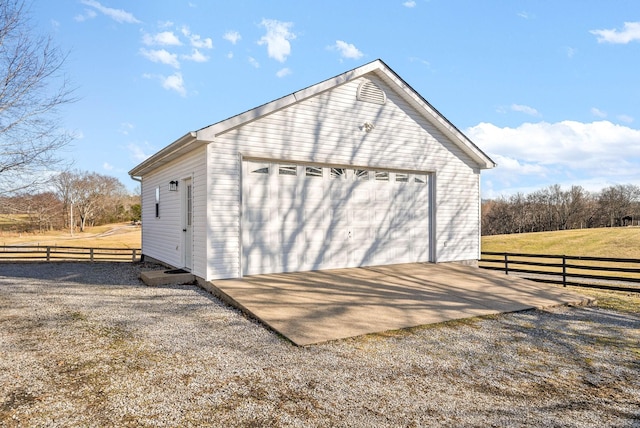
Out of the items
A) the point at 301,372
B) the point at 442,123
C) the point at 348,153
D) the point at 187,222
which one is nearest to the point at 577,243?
the point at 442,123

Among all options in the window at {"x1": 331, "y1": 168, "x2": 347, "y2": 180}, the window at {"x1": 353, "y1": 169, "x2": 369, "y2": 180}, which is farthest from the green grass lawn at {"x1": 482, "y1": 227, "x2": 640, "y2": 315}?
the window at {"x1": 331, "y1": 168, "x2": 347, "y2": 180}

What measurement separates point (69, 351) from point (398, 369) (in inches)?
153

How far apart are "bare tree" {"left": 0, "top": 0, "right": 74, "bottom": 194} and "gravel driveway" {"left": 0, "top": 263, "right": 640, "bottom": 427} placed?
493 centimetres

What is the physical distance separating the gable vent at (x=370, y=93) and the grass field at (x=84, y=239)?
32.4 m

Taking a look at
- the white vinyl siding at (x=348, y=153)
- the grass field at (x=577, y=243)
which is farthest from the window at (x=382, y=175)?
the grass field at (x=577, y=243)

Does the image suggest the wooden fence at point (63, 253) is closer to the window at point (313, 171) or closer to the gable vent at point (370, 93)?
the window at point (313, 171)

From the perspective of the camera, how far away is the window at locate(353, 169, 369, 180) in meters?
9.38

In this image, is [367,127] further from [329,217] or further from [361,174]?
[329,217]

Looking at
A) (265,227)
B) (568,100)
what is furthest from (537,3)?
(265,227)

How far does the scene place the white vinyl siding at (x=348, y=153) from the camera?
7539 millimetres

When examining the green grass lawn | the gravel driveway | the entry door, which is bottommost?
the green grass lawn

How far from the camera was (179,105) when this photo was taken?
545 inches

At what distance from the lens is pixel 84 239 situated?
40750 mm

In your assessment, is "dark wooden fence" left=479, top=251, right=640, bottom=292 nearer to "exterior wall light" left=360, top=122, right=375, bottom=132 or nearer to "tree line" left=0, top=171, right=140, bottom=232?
"exterior wall light" left=360, top=122, right=375, bottom=132
